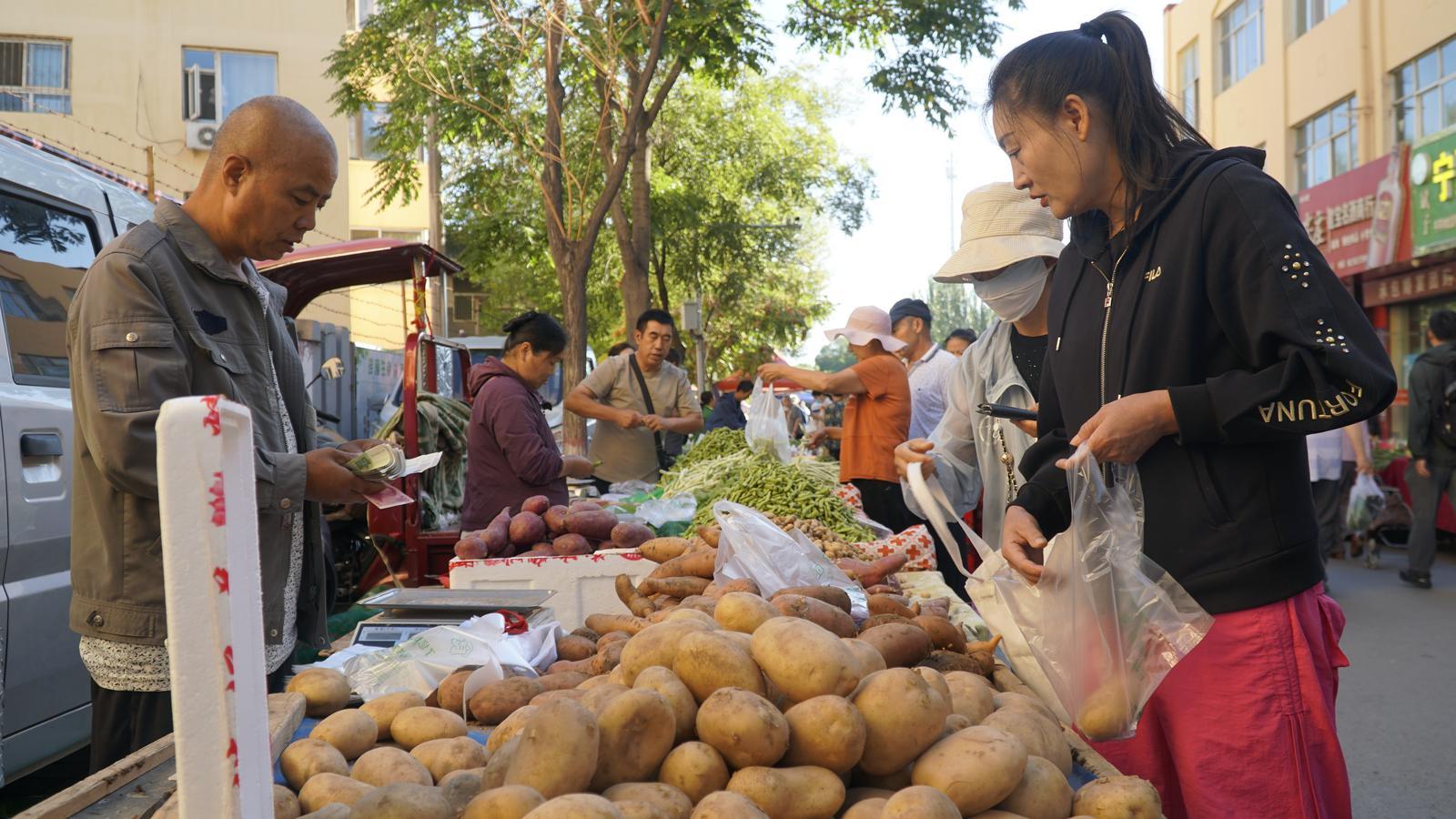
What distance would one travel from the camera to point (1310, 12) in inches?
811

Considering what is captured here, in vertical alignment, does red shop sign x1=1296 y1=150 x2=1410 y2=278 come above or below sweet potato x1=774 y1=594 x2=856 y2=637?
above

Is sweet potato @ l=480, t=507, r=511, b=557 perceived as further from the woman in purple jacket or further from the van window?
the van window

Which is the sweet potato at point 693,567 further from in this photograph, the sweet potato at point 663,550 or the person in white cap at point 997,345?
the person in white cap at point 997,345

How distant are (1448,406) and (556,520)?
8259 mm

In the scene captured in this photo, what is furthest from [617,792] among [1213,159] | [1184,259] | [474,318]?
[474,318]

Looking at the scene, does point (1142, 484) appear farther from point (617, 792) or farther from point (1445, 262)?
point (1445, 262)

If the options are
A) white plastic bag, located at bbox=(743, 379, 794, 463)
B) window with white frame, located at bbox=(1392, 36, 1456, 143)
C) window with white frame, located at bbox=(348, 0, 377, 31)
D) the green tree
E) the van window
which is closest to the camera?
the van window

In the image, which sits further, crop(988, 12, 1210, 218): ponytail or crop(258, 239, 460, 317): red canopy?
crop(258, 239, 460, 317): red canopy

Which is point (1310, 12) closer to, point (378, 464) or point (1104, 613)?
point (1104, 613)

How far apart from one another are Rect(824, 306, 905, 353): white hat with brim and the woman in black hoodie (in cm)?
423

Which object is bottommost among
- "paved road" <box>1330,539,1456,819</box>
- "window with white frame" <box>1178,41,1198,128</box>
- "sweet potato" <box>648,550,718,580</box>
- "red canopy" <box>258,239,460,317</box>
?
"paved road" <box>1330,539,1456,819</box>

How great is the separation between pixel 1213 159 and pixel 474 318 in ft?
134

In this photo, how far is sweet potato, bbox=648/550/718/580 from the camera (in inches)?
135

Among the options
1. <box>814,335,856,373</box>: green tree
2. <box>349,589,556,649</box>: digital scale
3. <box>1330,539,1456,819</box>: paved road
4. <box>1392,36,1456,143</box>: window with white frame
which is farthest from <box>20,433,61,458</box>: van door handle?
<box>814,335,856,373</box>: green tree
